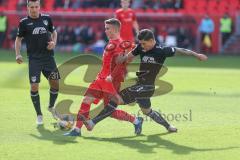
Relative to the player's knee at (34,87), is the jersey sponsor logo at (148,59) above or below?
above

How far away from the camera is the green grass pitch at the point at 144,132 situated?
8328 millimetres

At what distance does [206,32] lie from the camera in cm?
2984

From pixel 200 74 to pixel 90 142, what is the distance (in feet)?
37.4

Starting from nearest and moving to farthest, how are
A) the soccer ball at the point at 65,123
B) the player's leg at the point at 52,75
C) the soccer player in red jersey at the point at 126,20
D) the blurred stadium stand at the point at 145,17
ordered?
the soccer ball at the point at 65,123 → the player's leg at the point at 52,75 → the soccer player in red jersey at the point at 126,20 → the blurred stadium stand at the point at 145,17

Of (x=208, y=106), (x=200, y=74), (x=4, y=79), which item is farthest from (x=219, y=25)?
(x=208, y=106)

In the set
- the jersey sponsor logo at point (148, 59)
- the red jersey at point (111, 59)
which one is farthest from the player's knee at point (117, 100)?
the jersey sponsor logo at point (148, 59)

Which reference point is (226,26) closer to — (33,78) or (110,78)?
(33,78)

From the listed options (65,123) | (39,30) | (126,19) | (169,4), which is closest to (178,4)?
(169,4)

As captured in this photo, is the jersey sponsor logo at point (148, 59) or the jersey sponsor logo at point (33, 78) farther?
the jersey sponsor logo at point (33, 78)

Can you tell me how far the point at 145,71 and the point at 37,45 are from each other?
6.71 feet

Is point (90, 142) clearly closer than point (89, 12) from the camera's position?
Yes

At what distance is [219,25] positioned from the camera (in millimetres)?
30484

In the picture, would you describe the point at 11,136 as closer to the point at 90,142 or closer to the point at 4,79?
the point at 90,142

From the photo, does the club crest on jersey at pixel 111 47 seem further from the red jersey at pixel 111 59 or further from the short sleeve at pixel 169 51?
the short sleeve at pixel 169 51
